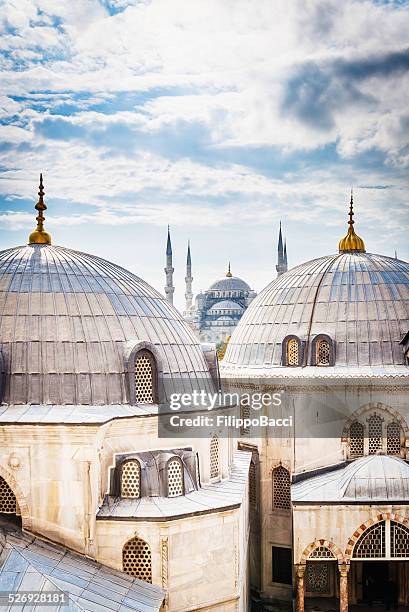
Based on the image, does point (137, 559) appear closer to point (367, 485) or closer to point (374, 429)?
point (367, 485)

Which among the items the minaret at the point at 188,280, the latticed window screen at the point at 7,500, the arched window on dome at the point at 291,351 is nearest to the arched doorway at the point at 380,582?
the arched window on dome at the point at 291,351

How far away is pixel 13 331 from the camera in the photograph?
17094 mm

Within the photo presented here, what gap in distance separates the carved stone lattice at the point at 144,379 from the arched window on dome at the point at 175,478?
159 cm

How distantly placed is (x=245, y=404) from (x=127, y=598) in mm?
11004

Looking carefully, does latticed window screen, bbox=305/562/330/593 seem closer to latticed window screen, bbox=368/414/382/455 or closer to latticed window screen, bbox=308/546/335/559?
latticed window screen, bbox=308/546/335/559

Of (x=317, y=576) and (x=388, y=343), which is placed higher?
(x=388, y=343)

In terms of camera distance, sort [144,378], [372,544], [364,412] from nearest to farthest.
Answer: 1. [144,378]
2. [372,544]
3. [364,412]

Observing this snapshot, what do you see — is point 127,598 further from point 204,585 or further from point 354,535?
point 354,535

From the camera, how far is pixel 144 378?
17750mm

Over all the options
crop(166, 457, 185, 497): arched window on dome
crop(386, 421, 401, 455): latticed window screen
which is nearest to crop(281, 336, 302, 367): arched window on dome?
crop(386, 421, 401, 455): latticed window screen

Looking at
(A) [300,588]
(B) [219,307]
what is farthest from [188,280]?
(A) [300,588]

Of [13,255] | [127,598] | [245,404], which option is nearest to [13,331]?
[13,255]

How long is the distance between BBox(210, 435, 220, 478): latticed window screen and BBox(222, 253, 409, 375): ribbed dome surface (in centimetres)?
573

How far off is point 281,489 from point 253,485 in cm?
102
